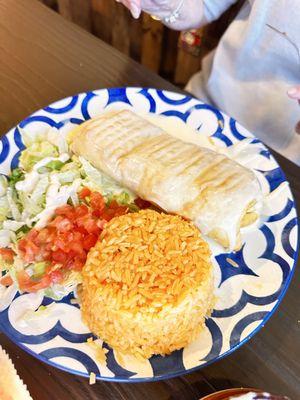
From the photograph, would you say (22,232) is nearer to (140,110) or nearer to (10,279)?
(10,279)

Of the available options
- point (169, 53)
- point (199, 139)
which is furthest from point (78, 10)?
point (199, 139)

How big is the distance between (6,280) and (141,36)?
1969 mm

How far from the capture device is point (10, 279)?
3.52 ft

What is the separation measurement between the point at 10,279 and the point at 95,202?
0.32 meters

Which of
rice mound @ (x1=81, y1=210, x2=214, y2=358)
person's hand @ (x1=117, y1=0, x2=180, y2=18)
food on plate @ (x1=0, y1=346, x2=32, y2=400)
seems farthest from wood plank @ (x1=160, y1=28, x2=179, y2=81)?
food on plate @ (x1=0, y1=346, x2=32, y2=400)

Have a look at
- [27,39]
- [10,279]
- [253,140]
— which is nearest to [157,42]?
[27,39]

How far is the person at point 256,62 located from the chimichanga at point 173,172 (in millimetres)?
327

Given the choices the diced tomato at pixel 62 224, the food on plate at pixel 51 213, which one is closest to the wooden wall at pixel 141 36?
the food on plate at pixel 51 213

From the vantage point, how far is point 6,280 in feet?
3.50

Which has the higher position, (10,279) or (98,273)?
(98,273)

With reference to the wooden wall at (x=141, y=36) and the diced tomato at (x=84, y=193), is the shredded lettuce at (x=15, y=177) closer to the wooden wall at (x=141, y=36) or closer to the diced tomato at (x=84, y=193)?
the diced tomato at (x=84, y=193)

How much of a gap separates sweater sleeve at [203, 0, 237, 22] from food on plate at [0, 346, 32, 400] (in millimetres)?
1378

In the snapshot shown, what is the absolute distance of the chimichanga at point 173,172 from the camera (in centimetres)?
118

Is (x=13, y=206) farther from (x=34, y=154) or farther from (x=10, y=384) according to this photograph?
(x=10, y=384)
